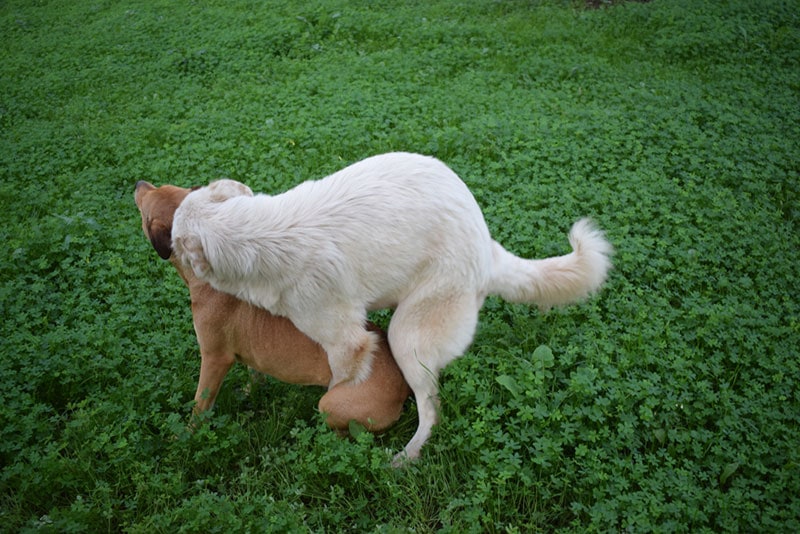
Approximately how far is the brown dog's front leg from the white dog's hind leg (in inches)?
47.4

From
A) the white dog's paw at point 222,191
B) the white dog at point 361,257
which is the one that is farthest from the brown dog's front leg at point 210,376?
the white dog's paw at point 222,191

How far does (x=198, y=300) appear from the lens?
4.14m

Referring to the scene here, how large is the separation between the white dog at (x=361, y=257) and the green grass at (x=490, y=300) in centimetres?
42

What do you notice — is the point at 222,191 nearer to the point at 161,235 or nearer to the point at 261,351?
the point at 161,235

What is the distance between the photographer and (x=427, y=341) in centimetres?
380

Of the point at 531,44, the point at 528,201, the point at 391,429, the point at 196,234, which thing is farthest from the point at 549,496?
the point at 531,44

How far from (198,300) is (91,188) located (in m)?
3.34

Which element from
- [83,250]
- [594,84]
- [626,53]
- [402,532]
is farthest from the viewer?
[626,53]

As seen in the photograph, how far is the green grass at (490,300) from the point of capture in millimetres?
3494

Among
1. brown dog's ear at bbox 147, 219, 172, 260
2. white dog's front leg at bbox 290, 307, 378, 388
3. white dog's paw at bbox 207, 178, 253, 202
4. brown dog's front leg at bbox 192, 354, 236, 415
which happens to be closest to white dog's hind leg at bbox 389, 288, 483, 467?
white dog's front leg at bbox 290, 307, 378, 388

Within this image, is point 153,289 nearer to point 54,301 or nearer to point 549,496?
point 54,301

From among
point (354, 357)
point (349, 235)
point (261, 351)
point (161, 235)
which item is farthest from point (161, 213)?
point (354, 357)

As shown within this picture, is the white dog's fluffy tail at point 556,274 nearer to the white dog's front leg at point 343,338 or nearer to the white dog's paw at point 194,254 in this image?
the white dog's front leg at point 343,338

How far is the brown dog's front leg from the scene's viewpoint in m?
4.12
